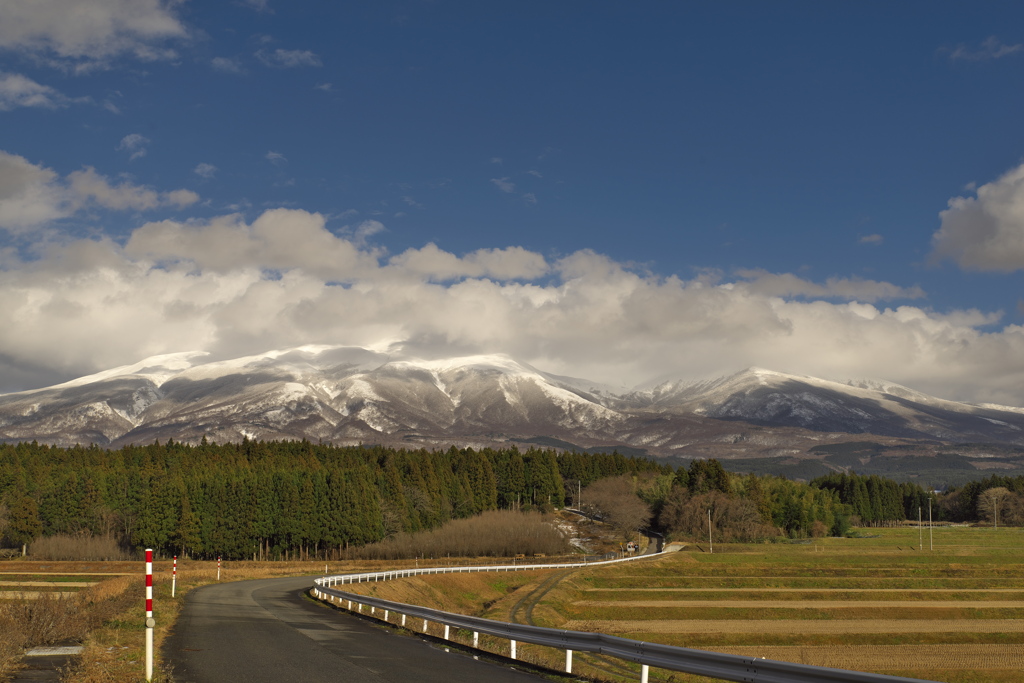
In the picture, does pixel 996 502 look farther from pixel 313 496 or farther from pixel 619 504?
pixel 313 496

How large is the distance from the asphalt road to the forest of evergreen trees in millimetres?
79061

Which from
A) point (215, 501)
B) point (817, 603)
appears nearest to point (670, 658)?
point (817, 603)

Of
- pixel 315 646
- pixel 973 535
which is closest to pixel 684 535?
pixel 973 535

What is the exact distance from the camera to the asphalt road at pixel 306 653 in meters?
16.0

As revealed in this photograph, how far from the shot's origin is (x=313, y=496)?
112 m

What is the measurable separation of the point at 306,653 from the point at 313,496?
96.1 meters

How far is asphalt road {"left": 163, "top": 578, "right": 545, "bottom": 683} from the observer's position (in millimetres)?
16047

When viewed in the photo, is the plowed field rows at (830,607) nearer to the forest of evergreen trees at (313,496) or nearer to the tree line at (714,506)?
the tree line at (714,506)

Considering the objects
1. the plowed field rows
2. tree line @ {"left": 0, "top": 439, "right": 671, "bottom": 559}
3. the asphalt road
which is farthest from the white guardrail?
tree line @ {"left": 0, "top": 439, "right": 671, "bottom": 559}

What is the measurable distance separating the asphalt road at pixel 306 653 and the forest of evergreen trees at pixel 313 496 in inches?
3113

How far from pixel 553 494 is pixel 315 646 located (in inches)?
5804

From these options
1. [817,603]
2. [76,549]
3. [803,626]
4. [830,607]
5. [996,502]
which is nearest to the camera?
[803,626]

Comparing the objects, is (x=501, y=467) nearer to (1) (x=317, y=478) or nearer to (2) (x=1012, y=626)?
(1) (x=317, y=478)

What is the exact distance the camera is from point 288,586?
180ft
